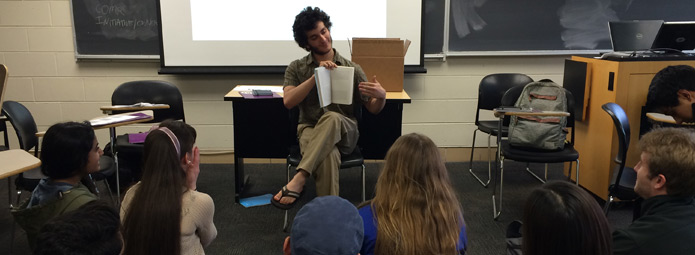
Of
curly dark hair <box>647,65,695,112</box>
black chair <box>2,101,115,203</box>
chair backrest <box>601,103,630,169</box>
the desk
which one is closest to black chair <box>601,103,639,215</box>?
chair backrest <box>601,103,630,169</box>

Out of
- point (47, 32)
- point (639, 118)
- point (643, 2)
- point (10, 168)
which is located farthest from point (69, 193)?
point (643, 2)

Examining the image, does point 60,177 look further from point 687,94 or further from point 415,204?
point 687,94

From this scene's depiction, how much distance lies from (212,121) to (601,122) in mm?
2839

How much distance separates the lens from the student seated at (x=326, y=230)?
932 mm

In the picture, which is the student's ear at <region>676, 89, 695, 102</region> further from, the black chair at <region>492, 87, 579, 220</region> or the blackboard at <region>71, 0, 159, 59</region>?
the blackboard at <region>71, 0, 159, 59</region>

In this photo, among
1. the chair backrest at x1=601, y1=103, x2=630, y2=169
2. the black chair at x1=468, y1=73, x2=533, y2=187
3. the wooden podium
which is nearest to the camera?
the chair backrest at x1=601, y1=103, x2=630, y2=169

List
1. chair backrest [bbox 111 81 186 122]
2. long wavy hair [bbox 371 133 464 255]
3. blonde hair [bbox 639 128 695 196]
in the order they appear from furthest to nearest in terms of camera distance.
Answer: chair backrest [bbox 111 81 186 122]
blonde hair [bbox 639 128 695 196]
long wavy hair [bbox 371 133 464 255]

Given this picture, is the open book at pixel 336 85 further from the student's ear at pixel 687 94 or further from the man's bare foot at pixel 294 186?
the student's ear at pixel 687 94

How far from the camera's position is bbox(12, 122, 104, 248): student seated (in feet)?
5.84

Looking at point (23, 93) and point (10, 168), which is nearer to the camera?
point (10, 168)

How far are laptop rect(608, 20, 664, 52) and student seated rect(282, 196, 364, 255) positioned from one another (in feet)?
9.79

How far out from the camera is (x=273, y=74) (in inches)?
165

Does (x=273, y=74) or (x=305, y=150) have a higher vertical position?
(x=273, y=74)

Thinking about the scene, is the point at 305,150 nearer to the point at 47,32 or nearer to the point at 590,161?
the point at 590,161
